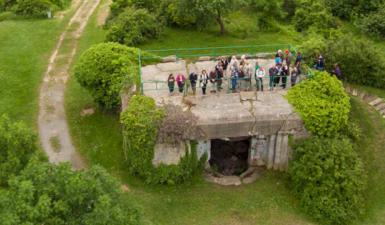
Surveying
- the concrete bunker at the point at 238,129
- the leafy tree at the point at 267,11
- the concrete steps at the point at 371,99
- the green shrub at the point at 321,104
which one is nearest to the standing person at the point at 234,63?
the concrete bunker at the point at 238,129

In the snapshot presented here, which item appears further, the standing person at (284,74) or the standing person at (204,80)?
the standing person at (284,74)

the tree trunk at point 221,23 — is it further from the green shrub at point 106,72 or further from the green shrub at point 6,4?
the green shrub at point 6,4

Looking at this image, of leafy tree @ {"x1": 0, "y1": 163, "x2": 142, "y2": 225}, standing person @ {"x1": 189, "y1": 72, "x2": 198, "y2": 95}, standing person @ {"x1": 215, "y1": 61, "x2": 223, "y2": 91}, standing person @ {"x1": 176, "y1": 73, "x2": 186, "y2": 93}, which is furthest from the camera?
standing person @ {"x1": 215, "y1": 61, "x2": 223, "y2": 91}

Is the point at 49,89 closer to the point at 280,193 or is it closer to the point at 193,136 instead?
the point at 193,136

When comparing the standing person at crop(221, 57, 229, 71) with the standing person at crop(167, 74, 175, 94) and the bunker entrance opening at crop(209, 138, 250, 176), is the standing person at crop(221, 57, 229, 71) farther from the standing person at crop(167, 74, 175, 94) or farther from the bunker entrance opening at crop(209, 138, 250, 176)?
the bunker entrance opening at crop(209, 138, 250, 176)

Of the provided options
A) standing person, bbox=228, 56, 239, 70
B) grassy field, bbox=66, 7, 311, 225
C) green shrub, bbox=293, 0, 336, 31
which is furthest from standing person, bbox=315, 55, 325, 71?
green shrub, bbox=293, 0, 336, 31

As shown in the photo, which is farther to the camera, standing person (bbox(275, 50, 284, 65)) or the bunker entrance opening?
standing person (bbox(275, 50, 284, 65))
